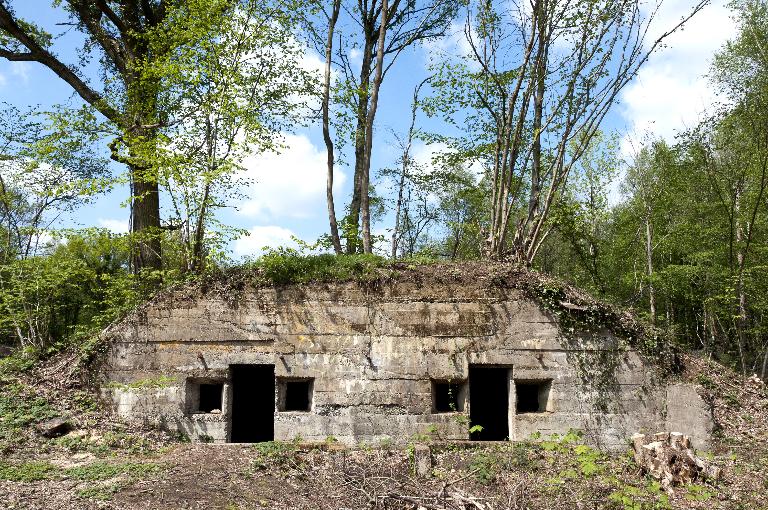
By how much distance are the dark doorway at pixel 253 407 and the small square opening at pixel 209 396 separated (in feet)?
3.91

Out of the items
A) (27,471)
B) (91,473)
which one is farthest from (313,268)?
(27,471)

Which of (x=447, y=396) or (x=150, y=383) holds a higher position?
(x=150, y=383)

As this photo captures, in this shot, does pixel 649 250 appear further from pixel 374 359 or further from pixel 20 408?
pixel 20 408

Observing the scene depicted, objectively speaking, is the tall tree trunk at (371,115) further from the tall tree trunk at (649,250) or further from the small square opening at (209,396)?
the tall tree trunk at (649,250)

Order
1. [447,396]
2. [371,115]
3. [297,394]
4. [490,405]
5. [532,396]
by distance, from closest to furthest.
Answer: [447,396] < [532,396] < [297,394] < [490,405] < [371,115]

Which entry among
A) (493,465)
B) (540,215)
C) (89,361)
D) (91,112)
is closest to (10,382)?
(89,361)

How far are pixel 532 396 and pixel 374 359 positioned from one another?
126 inches

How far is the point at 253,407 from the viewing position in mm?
12828

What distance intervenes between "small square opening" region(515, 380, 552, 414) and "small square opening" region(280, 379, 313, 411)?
139 inches

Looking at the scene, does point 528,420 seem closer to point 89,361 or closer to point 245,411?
point 245,411

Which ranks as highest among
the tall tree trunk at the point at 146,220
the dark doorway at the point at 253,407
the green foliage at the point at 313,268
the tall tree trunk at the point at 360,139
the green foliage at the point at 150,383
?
the tall tree trunk at the point at 360,139

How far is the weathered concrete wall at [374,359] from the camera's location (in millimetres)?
9641

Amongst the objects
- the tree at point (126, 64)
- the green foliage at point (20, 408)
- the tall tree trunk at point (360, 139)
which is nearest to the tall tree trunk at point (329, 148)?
the tall tree trunk at point (360, 139)

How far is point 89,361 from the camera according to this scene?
9875mm
